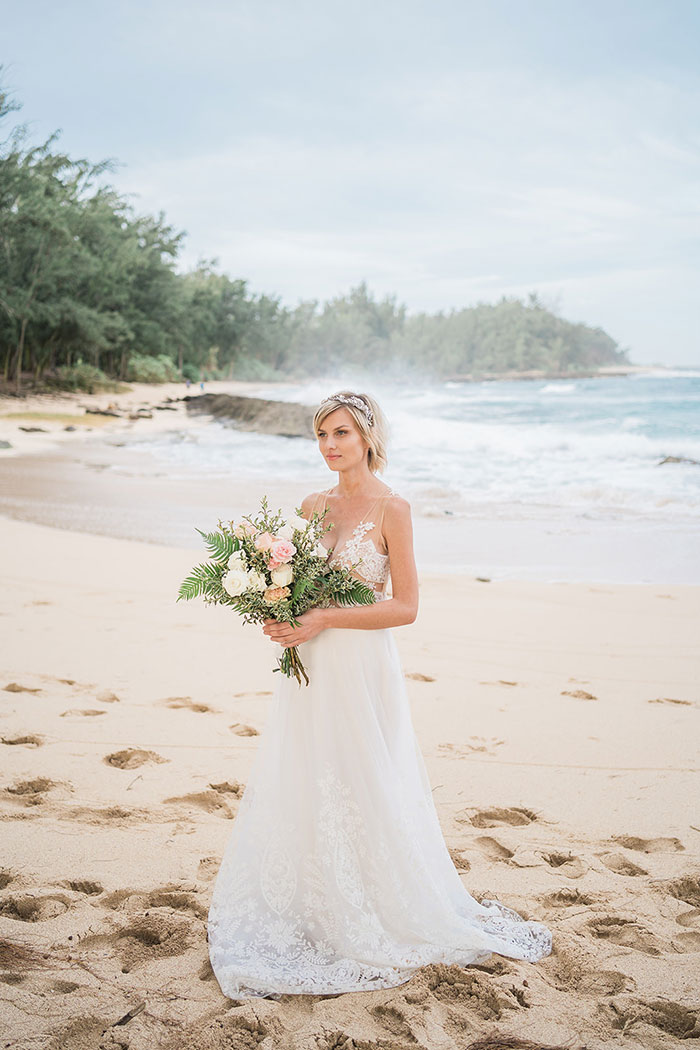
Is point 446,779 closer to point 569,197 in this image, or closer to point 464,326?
point 569,197

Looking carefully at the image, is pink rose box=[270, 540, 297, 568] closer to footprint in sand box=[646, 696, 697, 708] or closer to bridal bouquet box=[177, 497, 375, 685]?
bridal bouquet box=[177, 497, 375, 685]

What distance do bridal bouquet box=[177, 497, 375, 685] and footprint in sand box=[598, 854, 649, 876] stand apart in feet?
5.60

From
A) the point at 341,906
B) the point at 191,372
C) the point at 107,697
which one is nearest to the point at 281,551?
the point at 341,906

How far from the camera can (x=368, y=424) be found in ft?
9.48

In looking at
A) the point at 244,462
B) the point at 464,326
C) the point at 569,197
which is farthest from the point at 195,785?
the point at 464,326

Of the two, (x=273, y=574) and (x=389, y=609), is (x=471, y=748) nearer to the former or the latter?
(x=389, y=609)

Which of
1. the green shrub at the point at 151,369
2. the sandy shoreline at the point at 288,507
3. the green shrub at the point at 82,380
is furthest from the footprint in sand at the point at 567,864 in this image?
the green shrub at the point at 151,369

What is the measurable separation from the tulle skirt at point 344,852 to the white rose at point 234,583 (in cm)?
49

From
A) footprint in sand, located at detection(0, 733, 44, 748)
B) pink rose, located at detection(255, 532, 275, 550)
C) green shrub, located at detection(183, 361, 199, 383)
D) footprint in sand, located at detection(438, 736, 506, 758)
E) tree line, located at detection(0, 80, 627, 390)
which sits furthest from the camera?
green shrub, located at detection(183, 361, 199, 383)

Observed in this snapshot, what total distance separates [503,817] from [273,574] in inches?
81.4

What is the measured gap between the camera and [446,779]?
4.28 meters

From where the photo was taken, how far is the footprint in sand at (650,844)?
11.6 feet

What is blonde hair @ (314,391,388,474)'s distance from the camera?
2.86m

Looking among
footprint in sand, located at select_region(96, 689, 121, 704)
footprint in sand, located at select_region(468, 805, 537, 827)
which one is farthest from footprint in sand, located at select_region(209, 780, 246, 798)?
footprint in sand, located at select_region(96, 689, 121, 704)
